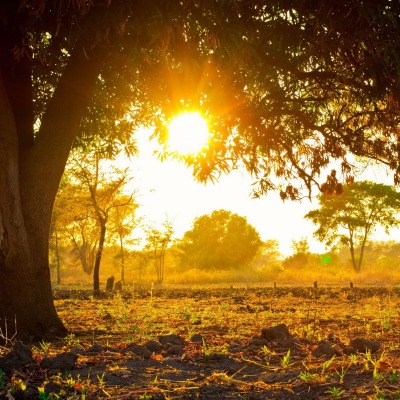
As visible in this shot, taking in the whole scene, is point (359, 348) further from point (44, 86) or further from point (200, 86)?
point (44, 86)

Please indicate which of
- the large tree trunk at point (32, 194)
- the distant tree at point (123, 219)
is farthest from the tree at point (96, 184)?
the large tree trunk at point (32, 194)

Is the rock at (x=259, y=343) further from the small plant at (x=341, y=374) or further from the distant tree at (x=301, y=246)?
the distant tree at (x=301, y=246)

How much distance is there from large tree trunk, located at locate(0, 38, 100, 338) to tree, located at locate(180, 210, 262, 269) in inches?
1791

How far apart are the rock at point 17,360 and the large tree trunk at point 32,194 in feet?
9.69

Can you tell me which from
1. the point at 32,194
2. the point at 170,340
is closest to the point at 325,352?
the point at 170,340

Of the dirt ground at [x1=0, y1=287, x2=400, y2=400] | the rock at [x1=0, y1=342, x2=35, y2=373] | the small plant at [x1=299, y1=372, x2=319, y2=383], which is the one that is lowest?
the dirt ground at [x1=0, y1=287, x2=400, y2=400]

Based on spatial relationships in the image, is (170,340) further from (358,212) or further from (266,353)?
(358,212)

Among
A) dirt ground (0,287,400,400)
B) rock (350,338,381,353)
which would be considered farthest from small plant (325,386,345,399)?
rock (350,338,381,353)

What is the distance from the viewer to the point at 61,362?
4547 millimetres

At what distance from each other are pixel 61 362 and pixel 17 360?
357 millimetres

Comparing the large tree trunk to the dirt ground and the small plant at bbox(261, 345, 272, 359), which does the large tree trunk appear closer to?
the dirt ground

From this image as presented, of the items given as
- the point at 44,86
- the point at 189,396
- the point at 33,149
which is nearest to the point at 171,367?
the point at 189,396

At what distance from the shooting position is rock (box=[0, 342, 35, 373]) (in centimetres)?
448

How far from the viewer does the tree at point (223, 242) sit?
2104 inches
